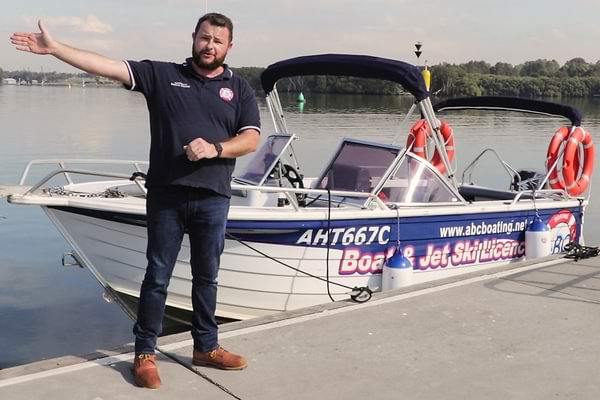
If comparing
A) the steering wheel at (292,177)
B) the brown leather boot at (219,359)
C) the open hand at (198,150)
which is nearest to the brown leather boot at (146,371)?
the brown leather boot at (219,359)

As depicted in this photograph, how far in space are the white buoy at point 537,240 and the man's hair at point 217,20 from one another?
5.28m

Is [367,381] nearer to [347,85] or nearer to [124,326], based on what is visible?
[124,326]

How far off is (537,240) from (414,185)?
5.84 feet

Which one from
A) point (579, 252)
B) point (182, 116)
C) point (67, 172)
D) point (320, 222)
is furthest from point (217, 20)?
point (579, 252)

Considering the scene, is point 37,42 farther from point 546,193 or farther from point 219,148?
point 546,193

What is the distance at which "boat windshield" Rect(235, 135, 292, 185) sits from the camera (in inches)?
289

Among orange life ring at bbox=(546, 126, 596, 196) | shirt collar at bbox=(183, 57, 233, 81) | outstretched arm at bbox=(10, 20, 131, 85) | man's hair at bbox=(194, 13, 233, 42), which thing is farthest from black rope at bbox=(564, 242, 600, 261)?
outstretched arm at bbox=(10, 20, 131, 85)

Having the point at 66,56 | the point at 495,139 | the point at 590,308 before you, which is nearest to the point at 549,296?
the point at 590,308

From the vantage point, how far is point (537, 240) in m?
7.74

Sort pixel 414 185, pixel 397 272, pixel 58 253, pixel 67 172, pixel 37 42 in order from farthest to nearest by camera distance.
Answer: pixel 58 253 < pixel 414 185 < pixel 397 272 < pixel 67 172 < pixel 37 42

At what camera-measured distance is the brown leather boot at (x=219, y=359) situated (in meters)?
3.88

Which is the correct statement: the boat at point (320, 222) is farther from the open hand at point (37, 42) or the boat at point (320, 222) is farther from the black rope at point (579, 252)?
the open hand at point (37, 42)

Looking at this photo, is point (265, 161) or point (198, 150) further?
point (265, 161)

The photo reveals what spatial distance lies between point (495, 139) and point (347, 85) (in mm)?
52561
